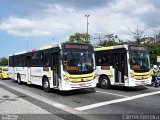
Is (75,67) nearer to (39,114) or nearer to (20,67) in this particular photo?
(39,114)

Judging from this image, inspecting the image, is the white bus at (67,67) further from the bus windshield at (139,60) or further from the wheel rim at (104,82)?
the wheel rim at (104,82)

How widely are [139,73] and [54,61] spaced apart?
198 inches

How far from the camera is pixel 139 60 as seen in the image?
1697 centimetres

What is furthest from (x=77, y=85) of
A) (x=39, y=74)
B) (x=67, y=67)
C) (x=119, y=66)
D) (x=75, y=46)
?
(x=39, y=74)

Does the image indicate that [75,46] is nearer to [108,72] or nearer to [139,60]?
[108,72]

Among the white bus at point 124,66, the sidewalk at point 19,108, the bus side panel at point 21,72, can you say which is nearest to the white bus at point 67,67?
the white bus at point 124,66

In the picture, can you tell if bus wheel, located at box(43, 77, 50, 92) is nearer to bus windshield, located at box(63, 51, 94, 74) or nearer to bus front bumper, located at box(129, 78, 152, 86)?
bus windshield, located at box(63, 51, 94, 74)

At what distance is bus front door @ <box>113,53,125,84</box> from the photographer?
17000mm

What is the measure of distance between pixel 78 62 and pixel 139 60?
4026mm

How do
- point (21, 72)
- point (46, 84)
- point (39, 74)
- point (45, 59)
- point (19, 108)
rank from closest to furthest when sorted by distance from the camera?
point (19, 108) → point (46, 84) → point (45, 59) → point (39, 74) → point (21, 72)

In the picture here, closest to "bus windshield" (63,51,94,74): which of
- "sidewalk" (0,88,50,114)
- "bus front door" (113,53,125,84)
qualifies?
"bus front door" (113,53,125,84)

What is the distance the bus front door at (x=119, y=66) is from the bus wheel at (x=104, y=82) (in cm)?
83

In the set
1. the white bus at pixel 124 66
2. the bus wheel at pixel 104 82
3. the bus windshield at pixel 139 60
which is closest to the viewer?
the white bus at pixel 124 66

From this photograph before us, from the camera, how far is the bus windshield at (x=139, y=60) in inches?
653
